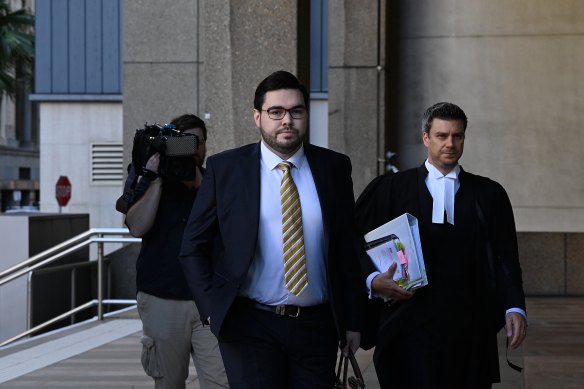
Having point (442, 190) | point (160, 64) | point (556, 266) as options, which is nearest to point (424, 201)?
point (442, 190)

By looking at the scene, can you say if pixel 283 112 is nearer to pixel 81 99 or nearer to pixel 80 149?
pixel 81 99

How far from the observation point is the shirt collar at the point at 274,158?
14.6ft

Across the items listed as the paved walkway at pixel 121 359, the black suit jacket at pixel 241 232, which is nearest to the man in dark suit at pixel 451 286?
the black suit jacket at pixel 241 232

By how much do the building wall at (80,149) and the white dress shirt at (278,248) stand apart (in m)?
28.2

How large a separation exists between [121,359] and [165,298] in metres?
4.33

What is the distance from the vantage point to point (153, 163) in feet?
18.5

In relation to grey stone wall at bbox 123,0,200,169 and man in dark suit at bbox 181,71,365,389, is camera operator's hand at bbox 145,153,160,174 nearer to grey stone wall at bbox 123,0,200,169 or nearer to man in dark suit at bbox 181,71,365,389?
man in dark suit at bbox 181,71,365,389

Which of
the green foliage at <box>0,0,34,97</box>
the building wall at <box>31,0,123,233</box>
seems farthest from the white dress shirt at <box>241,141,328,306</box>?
the green foliage at <box>0,0,34,97</box>

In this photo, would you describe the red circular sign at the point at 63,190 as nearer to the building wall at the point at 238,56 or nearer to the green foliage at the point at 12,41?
the green foliage at the point at 12,41

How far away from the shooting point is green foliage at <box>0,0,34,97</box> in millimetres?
46438

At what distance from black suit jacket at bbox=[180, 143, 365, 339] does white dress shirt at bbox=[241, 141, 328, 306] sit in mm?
40

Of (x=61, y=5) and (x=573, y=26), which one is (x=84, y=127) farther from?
(x=573, y=26)

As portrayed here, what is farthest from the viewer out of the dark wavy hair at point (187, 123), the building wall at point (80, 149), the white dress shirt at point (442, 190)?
the building wall at point (80, 149)

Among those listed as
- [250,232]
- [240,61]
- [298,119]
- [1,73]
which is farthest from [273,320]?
[1,73]
